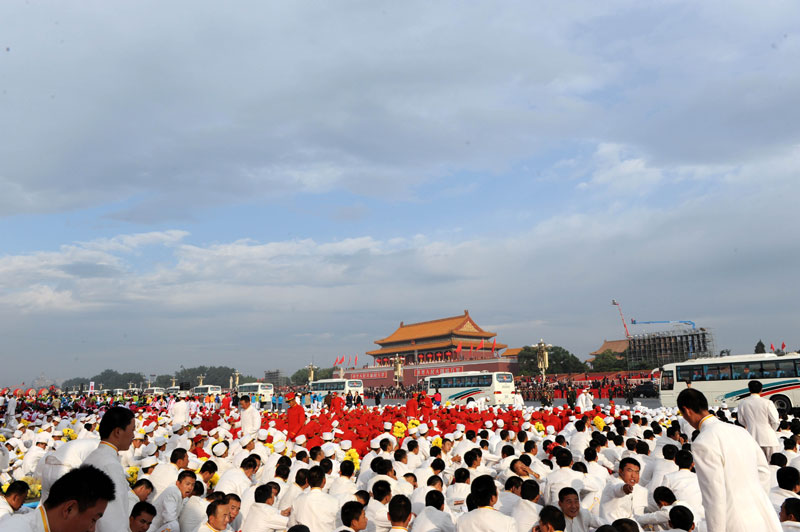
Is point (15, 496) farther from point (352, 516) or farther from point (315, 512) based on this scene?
point (352, 516)

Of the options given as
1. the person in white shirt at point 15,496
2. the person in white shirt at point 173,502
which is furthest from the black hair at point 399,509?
the person in white shirt at point 15,496

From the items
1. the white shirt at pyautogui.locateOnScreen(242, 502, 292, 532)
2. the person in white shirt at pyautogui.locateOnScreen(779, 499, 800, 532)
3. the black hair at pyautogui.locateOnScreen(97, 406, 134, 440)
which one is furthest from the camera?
the white shirt at pyautogui.locateOnScreen(242, 502, 292, 532)

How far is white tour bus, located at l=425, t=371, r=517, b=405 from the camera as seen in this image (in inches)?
1195

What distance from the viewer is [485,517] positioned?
434 centimetres

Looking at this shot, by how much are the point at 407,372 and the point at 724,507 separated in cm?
5712

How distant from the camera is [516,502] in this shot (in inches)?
222

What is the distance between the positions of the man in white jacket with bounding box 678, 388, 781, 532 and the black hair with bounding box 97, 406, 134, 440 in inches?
158

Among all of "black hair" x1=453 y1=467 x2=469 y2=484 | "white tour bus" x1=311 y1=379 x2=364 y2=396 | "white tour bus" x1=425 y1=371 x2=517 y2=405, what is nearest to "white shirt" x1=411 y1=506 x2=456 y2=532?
"black hair" x1=453 y1=467 x2=469 y2=484

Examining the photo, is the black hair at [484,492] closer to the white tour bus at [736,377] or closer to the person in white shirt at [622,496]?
the person in white shirt at [622,496]

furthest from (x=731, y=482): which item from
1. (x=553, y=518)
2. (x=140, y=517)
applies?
(x=140, y=517)

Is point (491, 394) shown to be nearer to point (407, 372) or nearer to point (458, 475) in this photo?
point (458, 475)

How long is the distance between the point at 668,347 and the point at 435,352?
92.1 feet

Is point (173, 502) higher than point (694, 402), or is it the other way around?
point (694, 402)

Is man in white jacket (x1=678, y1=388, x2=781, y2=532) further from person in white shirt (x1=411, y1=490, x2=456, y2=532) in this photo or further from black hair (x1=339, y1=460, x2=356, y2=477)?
black hair (x1=339, y1=460, x2=356, y2=477)
